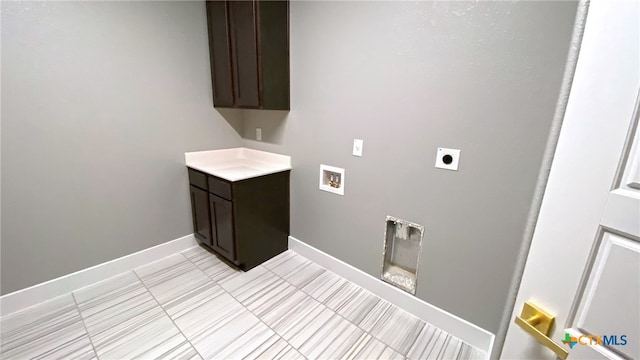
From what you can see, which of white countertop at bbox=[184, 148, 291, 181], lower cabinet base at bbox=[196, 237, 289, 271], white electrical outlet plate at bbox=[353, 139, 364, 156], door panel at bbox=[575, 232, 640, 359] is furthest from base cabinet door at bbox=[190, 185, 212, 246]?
door panel at bbox=[575, 232, 640, 359]

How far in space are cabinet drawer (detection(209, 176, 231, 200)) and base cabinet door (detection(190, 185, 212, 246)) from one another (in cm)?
13

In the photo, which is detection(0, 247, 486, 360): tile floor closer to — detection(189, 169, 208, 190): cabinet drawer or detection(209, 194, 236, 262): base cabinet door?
detection(209, 194, 236, 262): base cabinet door

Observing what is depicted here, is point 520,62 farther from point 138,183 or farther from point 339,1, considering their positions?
point 138,183

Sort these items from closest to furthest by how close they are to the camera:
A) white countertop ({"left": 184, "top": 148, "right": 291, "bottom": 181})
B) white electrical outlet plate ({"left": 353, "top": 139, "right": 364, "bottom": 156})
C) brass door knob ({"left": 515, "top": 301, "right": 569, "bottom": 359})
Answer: brass door knob ({"left": 515, "top": 301, "right": 569, "bottom": 359})
white electrical outlet plate ({"left": 353, "top": 139, "right": 364, "bottom": 156})
white countertop ({"left": 184, "top": 148, "right": 291, "bottom": 181})

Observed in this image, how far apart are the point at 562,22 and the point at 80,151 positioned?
9.18 feet

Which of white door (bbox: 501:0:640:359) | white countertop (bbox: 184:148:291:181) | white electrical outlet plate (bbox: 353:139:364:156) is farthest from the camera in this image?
white countertop (bbox: 184:148:291:181)

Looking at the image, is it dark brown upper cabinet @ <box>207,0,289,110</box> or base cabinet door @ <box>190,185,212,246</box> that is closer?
dark brown upper cabinet @ <box>207,0,289,110</box>

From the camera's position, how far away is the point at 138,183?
207 centimetres

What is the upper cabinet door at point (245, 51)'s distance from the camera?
6.13ft

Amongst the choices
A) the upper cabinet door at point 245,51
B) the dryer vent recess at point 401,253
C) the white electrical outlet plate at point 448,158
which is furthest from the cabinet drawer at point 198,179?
the white electrical outlet plate at point 448,158

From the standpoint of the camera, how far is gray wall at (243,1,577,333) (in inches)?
47.0

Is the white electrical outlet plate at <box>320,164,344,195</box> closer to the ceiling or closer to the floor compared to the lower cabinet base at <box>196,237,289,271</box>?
closer to the ceiling

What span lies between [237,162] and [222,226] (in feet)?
2.37

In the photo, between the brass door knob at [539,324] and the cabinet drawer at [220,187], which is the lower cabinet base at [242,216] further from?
the brass door knob at [539,324]
